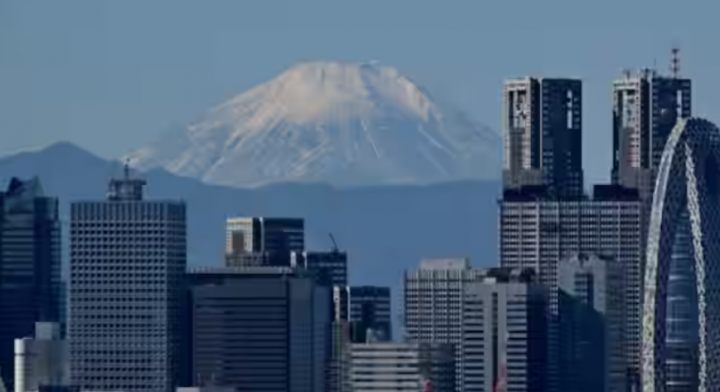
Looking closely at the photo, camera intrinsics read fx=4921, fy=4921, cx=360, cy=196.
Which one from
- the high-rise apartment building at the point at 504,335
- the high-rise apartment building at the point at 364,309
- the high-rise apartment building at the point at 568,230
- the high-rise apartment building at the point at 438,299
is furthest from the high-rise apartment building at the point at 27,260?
the high-rise apartment building at the point at 568,230

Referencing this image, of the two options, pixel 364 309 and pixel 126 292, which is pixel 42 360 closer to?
pixel 126 292

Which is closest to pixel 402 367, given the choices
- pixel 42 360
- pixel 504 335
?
pixel 504 335

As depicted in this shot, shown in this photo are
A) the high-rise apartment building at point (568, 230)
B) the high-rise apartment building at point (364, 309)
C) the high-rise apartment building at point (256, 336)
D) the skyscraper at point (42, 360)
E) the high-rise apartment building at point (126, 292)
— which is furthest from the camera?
the high-rise apartment building at point (568, 230)

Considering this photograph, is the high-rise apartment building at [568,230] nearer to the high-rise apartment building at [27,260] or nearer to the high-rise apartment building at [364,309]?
the high-rise apartment building at [364,309]

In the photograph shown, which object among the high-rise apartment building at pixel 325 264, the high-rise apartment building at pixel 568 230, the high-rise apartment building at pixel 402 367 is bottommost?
the high-rise apartment building at pixel 402 367

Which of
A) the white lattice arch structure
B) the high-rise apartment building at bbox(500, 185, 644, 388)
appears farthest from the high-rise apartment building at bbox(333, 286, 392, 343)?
the white lattice arch structure

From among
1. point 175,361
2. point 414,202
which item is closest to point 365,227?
point 414,202

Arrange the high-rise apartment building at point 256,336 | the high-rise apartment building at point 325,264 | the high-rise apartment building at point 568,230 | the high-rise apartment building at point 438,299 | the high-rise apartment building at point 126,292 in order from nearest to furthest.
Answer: the high-rise apartment building at point 256,336 → the high-rise apartment building at point 126,292 → the high-rise apartment building at point 438,299 → the high-rise apartment building at point 325,264 → the high-rise apartment building at point 568,230

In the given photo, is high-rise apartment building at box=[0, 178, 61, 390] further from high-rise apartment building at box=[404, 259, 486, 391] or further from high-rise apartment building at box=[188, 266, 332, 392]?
high-rise apartment building at box=[404, 259, 486, 391]
